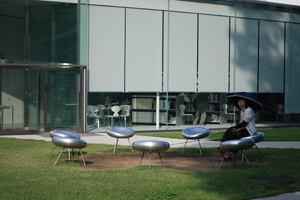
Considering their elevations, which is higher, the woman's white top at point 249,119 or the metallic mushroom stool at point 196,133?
the woman's white top at point 249,119

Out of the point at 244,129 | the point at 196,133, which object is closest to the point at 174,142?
the point at 196,133

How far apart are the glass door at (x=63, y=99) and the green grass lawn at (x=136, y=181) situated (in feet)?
18.0

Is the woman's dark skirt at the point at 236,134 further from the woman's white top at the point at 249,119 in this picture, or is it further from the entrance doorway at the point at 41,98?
the entrance doorway at the point at 41,98

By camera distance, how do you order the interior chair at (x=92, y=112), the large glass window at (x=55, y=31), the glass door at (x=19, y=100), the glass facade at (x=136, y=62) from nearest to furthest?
the glass door at (x=19, y=100) → the glass facade at (x=136, y=62) → the large glass window at (x=55, y=31) → the interior chair at (x=92, y=112)

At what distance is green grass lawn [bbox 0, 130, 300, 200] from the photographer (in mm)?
5574

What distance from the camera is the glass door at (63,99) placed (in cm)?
1405

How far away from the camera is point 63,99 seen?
14.1 metres

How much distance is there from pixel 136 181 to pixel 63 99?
27.6 ft

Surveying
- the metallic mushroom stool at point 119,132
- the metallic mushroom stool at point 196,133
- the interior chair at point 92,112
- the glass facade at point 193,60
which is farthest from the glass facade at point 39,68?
the metallic mushroom stool at point 196,133

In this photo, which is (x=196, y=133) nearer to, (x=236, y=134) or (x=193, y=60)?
(x=236, y=134)

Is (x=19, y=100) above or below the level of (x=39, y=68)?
below

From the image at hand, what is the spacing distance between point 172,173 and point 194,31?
31.2ft

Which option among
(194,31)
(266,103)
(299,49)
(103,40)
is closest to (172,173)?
(103,40)

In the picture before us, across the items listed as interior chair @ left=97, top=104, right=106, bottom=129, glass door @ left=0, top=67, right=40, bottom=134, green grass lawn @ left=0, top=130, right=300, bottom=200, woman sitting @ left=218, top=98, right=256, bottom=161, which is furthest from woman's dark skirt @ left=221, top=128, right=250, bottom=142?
glass door @ left=0, top=67, right=40, bottom=134
